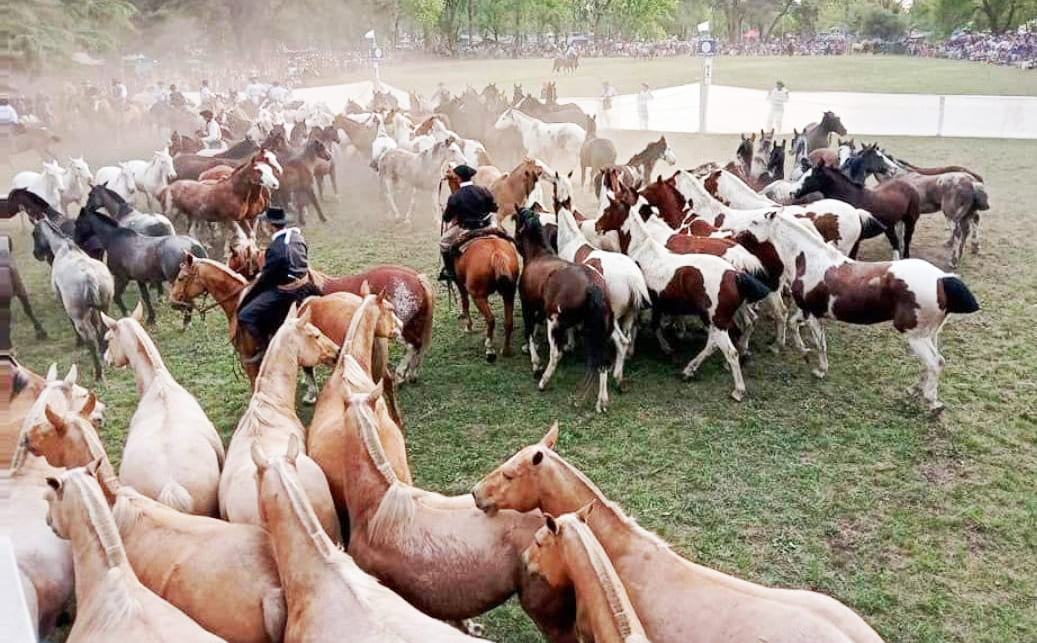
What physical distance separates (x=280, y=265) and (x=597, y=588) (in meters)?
4.33

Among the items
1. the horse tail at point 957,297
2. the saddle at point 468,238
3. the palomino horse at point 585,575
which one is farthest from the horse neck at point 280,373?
the horse tail at point 957,297

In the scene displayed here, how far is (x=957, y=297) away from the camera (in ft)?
20.9

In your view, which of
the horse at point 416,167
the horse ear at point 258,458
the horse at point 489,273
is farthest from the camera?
the horse at point 416,167

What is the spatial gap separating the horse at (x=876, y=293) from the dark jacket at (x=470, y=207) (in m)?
2.70

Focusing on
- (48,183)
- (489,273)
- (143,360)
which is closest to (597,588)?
(143,360)

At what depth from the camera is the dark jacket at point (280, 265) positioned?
6.48 meters

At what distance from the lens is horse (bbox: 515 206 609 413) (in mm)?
6855

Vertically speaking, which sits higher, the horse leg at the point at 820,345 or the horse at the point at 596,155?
the horse at the point at 596,155

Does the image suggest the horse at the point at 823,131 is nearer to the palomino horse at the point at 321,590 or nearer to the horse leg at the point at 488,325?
the horse leg at the point at 488,325

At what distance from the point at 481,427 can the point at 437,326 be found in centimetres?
248

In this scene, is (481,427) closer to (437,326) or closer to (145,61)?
(437,326)

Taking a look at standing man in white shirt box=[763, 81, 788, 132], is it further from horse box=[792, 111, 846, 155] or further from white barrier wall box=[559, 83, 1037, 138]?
horse box=[792, 111, 846, 155]

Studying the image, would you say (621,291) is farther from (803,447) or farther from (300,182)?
(300,182)

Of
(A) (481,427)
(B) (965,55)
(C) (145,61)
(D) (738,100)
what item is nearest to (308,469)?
(A) (481,427)
